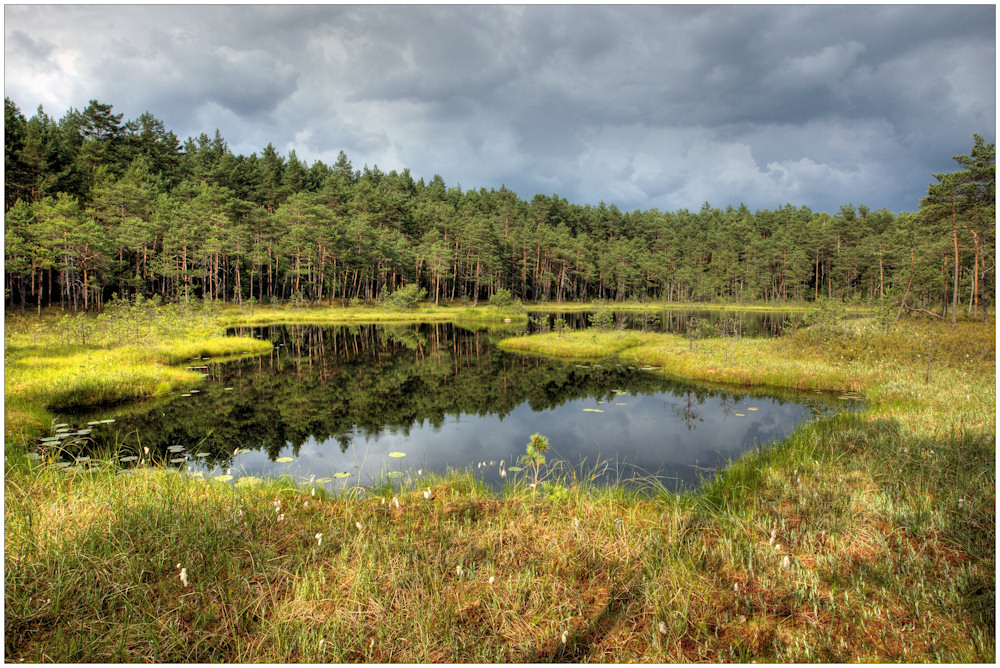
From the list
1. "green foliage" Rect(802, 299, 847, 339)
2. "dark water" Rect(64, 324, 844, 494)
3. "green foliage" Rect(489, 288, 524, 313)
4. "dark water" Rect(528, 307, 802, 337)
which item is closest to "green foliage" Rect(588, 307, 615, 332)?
"dark water" Rect(528, 307, 802, 337)

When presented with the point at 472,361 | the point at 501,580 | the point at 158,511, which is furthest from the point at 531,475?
the point at 472,361

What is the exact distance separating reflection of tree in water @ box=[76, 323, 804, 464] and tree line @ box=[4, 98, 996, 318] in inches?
745

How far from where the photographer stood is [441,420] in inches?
590

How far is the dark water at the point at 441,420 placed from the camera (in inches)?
425

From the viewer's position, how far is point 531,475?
9.43 m

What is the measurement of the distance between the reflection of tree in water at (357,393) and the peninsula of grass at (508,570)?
17.6 ft

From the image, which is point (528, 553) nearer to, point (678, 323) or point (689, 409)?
point (689, 409)

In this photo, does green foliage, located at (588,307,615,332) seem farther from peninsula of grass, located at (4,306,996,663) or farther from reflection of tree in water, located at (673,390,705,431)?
peninsula of grass, located at (4,306,996,663)

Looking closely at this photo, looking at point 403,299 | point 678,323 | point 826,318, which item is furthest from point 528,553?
point 403,299

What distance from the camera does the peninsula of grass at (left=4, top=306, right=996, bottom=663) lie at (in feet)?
13.4

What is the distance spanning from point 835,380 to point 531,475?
49.3 feet

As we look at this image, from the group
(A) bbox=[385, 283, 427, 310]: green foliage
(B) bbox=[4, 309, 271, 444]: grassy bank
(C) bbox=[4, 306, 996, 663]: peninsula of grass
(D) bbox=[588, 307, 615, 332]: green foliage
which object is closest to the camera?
(C) bbox=[4, 306, 996, 663]: peninsula of grass

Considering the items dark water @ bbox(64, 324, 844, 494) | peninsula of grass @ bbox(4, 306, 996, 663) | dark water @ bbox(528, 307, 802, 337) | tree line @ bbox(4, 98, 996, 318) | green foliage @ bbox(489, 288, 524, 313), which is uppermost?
tree line @ bbox(4, 98, 996, 318)

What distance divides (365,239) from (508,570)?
7254cm
